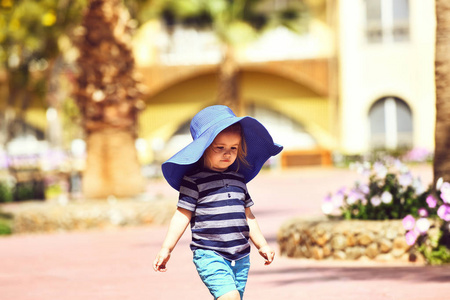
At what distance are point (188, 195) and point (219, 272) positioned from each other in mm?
435

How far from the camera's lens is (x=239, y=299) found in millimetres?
4520

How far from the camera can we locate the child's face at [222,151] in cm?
466

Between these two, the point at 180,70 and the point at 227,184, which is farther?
the point at 180,70

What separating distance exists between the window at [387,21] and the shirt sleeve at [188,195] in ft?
97.4

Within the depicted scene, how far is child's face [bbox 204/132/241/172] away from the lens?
4656 mm

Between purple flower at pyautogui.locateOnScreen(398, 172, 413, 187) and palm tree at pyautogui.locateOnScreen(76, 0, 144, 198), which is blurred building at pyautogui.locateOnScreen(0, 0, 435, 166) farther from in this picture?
purple flower at pyautogui.locateOnScreen(398, 172, 413, 187)

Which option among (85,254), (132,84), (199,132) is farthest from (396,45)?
(199,132)

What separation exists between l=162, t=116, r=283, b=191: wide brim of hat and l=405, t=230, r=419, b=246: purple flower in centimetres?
349

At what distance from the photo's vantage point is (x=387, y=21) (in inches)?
1326

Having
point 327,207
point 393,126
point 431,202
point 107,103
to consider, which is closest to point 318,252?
point 327,207

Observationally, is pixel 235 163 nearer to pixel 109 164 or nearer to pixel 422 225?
pixel 422 225

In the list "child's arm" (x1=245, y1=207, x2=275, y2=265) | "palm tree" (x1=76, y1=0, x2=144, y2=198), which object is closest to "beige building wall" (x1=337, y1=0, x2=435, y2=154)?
"palm tree" (x1=76, y1=0, x2=144, y2=198)

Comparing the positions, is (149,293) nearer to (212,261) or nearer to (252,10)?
(212,261)

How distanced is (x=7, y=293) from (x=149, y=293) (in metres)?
1.22
